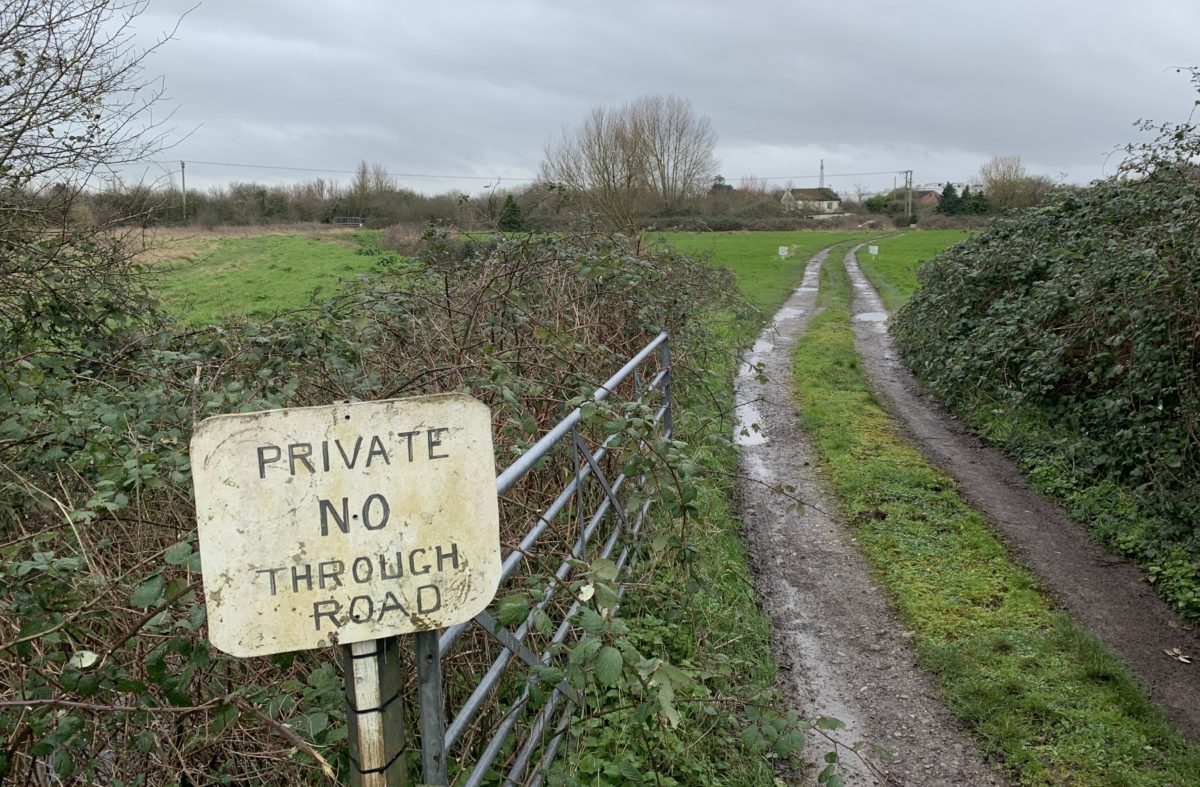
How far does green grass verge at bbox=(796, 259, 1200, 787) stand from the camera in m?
3.57

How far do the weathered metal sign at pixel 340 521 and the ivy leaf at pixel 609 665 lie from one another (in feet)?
1.94

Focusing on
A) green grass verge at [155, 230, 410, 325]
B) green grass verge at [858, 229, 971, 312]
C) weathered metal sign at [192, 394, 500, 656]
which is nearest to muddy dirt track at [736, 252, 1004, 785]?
weathered metal sign at [192, 394, 500, 656]

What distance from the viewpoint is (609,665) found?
1975 mm

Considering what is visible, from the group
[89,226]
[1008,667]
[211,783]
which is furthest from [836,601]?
[89,226]

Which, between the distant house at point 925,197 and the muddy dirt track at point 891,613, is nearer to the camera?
the muddy dirt track at point 891,613

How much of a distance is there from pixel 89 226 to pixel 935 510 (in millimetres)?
6782

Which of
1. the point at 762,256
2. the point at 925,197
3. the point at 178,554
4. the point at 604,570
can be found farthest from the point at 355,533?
the point at 925,197

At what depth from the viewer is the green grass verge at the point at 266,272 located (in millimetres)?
18672

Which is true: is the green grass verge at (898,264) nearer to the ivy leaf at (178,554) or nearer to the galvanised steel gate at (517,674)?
the galvanised steel gate at (517,674)

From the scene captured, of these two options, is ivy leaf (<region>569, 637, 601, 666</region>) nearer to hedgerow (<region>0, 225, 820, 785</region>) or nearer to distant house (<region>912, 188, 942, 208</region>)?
hedgerow (<region>0, 225, 820, 785</region>)

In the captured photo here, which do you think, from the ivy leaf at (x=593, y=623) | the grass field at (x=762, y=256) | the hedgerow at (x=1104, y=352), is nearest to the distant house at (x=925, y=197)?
the grass field at (x=762, y=256)

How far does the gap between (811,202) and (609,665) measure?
247ft

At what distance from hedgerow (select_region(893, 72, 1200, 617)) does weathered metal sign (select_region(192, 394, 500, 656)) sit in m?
5.10

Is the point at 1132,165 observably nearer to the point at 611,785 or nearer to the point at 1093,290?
the point at 1093,290
